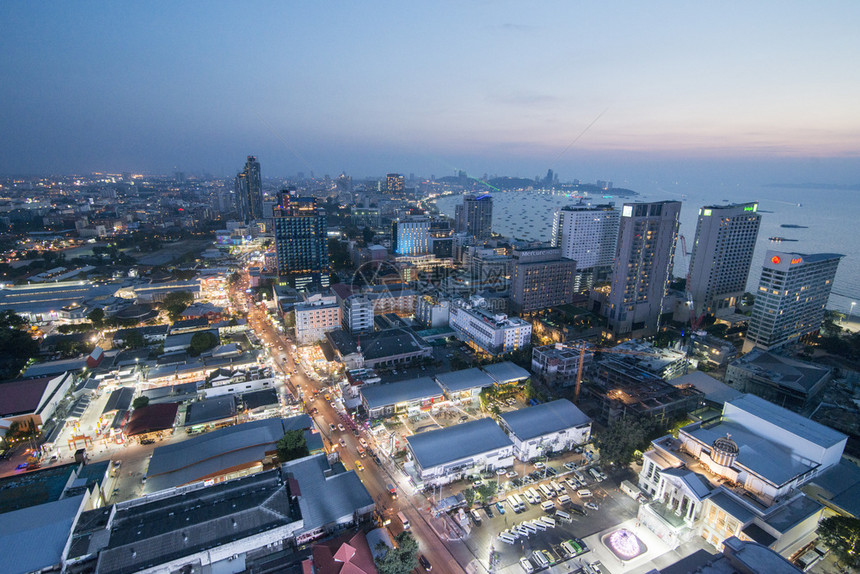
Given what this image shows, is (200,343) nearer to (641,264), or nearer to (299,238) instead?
(299,238)

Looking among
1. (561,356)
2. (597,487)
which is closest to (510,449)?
(597,487)

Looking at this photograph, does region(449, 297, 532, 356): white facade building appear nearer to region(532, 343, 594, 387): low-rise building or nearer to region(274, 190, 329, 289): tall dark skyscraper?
region(532, 343, 594, 387): low-rise building

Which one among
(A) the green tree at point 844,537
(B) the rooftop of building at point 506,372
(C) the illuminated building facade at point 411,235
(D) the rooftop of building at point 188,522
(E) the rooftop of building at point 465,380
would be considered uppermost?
(C) the illuminated building facade at point 411,235

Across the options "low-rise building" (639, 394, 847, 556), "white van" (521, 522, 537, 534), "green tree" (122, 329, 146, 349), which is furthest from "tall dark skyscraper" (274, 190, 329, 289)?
"low-rise building" (639, 394, 847, 556)

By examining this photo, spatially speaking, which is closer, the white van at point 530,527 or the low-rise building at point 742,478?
the low-rise building at point 742,478

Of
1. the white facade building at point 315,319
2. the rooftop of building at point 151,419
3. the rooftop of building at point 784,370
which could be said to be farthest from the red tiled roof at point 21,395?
the rooftop of building at point 784,370

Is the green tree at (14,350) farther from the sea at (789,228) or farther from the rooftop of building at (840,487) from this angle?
the sea at (789,228)
